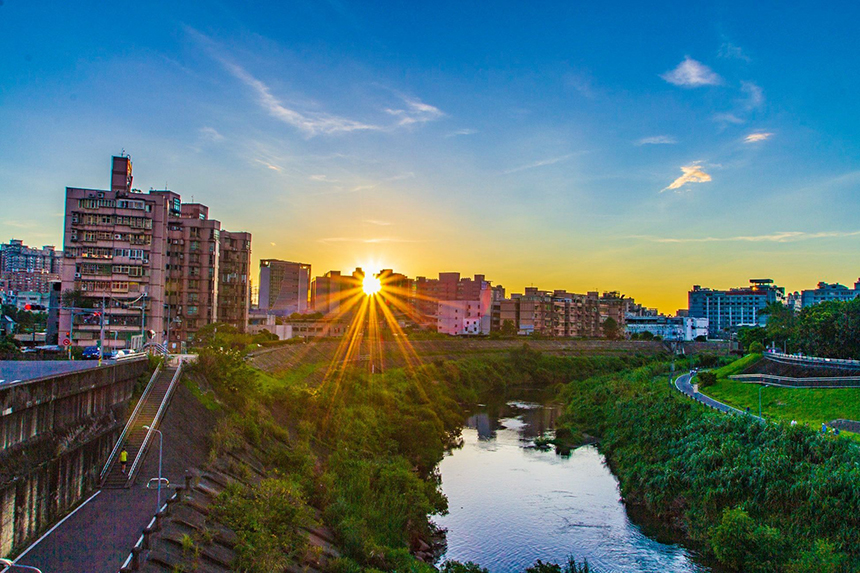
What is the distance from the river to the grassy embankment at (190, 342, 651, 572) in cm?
237

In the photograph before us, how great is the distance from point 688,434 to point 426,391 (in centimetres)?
3799

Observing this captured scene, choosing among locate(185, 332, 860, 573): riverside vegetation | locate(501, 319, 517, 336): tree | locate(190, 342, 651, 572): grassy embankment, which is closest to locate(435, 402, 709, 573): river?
locate(185, 332, 860, 573): riverside vegetation

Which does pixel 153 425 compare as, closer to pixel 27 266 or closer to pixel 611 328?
pixel 611 328

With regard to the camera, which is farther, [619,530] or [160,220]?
[160,220]

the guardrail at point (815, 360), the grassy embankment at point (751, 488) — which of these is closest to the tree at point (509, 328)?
the guardrail at point (815, 360)

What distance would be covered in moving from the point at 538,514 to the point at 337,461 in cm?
1415

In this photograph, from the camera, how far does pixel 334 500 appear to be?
34219 mm

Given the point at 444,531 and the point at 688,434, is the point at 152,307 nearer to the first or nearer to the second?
the point at 444,531

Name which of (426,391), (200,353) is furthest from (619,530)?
(426,391)

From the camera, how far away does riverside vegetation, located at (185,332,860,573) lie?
28188 millimetres

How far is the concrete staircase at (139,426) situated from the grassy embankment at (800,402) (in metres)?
41.7

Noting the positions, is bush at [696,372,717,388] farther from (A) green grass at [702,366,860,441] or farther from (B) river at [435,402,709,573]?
(B) river at [435,402,709,573]

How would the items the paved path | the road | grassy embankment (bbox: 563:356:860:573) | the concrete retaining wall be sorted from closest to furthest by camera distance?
the concrete retaining wall
grassy embankment (bbox: 563:356:860:573)
the road
the paved path

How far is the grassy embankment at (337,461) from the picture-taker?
83.6ft
